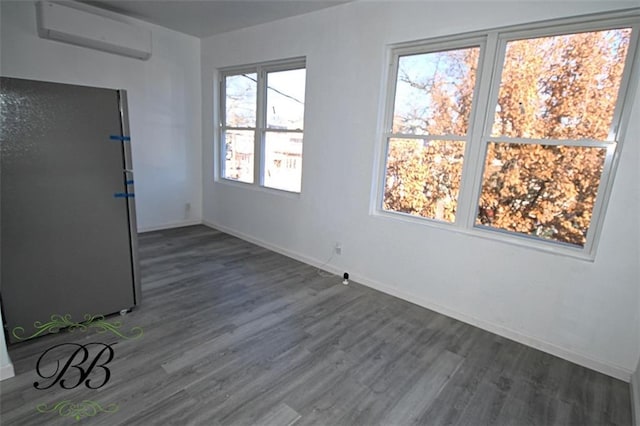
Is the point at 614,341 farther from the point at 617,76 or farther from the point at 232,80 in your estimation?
the point at 232,80

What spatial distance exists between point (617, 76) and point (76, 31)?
4.82 metres

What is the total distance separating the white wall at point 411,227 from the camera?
6.98 feet

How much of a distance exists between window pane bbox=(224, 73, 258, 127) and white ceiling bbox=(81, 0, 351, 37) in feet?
2.10

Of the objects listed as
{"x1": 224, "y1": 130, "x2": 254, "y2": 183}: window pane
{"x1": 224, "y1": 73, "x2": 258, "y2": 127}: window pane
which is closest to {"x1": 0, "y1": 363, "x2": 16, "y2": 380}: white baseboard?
{"x1": 224, "y1": 130, "x2": 254, "y2": 183}: window pane

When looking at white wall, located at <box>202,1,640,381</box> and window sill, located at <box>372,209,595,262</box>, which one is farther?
window sill, located at <box>372,209,595,262</box>

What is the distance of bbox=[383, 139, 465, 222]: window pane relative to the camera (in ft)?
9.16

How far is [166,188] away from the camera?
4.88 metres

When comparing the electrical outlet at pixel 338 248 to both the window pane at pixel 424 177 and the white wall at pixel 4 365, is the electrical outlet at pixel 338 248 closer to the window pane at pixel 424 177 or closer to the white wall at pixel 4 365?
the window pane at pixel 424 177

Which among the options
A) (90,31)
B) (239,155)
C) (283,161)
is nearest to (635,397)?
(283,161)

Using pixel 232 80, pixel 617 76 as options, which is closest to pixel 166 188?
pixel 232 80

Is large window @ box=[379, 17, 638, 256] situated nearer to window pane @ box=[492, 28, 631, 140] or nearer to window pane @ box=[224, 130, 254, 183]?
window pane @ box=[492, 28, 631, 140]

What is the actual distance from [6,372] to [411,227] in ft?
9.67

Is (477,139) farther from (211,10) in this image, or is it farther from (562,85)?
(211,10)

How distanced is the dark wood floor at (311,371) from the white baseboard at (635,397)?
0.04m
